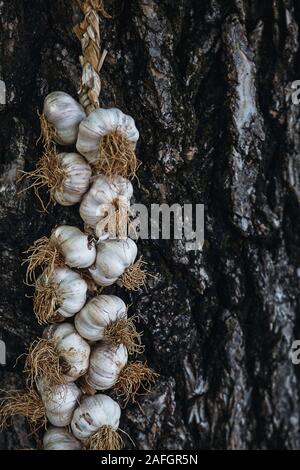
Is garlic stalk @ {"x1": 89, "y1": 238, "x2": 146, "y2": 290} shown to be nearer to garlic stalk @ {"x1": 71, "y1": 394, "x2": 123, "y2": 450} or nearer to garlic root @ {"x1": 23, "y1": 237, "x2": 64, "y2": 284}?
garlic root @ {"x1": 23, "y1": 237, "x2": 64, "y2": 284}

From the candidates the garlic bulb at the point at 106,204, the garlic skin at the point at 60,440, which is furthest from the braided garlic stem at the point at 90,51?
the garlic skin at the point at 60,440

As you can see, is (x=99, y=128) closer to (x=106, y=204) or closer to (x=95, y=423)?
(x=106, y=204)

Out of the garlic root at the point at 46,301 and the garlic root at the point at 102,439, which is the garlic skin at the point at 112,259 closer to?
the garlic root at the point at 46,301

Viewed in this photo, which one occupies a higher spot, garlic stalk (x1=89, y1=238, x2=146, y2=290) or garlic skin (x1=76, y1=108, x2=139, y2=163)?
garlic skin (x1=76, y1=108, x2=139, y2=163)

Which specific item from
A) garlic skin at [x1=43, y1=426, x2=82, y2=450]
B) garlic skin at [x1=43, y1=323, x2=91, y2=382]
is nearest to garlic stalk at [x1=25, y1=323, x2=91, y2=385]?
garlic skin at [x1=43, y1=323, x2=91, y2=382]

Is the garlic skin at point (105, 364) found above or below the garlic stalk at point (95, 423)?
above

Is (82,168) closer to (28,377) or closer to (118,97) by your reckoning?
(118,97)
